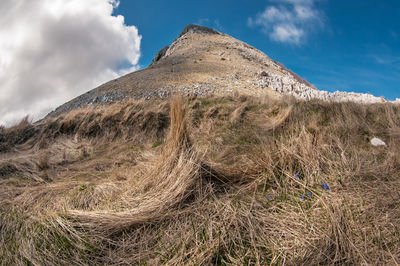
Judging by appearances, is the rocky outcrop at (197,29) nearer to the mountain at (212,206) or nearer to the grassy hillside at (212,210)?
the mountain at (212,206)

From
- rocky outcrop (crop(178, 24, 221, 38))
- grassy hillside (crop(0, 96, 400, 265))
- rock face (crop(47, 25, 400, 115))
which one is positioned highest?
rocky outcrop (crop(178, 24, 221, 38))

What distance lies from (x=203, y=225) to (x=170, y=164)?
0.85 m

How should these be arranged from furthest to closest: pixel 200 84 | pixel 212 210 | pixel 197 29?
1. pixel 197 29
2. pixel 200 84
3. pixel 212 210

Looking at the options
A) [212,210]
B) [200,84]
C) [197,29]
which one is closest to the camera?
[212,210]

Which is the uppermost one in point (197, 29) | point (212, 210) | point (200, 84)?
point (197, 29)

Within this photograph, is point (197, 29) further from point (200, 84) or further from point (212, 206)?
point (212, 206)

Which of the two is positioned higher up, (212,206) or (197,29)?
(197,29)

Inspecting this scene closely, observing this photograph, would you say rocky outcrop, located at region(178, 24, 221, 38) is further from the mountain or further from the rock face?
the mountain

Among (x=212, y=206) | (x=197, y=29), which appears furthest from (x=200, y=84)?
(x=197, y=29)

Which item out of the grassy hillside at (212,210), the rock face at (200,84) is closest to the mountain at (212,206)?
the grassy hillside at (212,210)

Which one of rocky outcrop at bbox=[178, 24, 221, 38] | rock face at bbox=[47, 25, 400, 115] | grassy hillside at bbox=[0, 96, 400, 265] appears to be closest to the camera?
grassy hillside at bbox=[0, 96, 400, 265]

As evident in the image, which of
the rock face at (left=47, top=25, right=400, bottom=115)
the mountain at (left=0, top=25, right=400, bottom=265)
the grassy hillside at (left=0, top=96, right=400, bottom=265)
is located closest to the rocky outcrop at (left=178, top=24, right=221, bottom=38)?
the rock face at (left=47, top=25, right=400, bottom=115)

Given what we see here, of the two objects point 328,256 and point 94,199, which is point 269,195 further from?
point 94,199

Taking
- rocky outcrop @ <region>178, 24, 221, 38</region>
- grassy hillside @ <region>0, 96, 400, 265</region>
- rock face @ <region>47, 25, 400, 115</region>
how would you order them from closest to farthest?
grassy hillside @ <region>0, 96, 400, 265</region> → rock face @ <region>47, 25, 400, 115</region> → rocky outcrop @ <region>178, 24, 221, 38</region>
